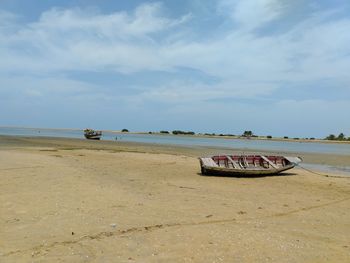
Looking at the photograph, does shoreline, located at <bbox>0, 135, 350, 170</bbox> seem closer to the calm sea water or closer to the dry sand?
the calm sea water

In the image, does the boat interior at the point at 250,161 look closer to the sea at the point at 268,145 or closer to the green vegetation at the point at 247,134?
the sea at the point at 268,145

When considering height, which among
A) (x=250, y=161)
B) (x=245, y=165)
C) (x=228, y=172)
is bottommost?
(x=228, y=172)

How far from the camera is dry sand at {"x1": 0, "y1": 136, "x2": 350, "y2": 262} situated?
7125 mm

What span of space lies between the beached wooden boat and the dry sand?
323 centimetres

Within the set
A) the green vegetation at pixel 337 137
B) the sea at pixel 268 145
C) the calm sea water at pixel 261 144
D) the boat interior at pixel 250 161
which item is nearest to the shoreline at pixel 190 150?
the sea at pixel 268 145

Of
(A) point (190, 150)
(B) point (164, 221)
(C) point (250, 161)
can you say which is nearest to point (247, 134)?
(A) point (190, 150)

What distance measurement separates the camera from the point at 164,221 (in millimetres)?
9297

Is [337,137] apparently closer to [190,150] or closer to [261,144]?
[261,144]

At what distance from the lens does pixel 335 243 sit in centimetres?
815

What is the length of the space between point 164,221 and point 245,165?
14.4 m

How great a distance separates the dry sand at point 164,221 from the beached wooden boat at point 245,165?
10.6 ft

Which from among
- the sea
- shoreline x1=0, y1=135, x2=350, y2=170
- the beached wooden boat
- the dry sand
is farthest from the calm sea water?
the dry sand

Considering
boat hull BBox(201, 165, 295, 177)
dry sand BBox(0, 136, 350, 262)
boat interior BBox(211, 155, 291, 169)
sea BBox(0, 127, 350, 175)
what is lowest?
dry sand BBox(0, 136, 350, 262)

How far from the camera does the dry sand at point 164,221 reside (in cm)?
712
